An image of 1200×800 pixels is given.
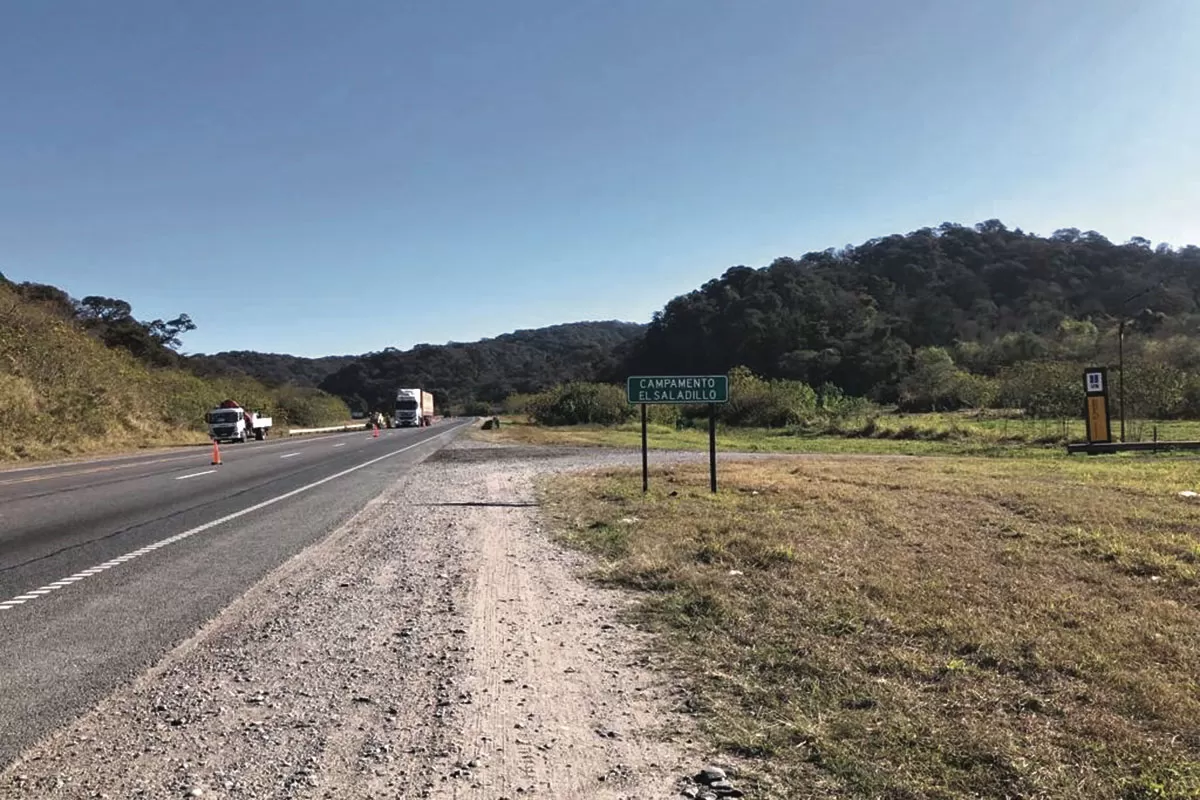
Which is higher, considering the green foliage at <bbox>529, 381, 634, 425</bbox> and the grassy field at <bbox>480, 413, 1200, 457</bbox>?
the green foliage at <bbox>529, 381, 634, 425</bbox>

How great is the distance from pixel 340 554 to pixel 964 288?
131m

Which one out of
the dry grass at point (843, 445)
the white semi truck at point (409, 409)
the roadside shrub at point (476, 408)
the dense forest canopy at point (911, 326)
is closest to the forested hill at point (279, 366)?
the dense forest canopy at point (911, 326)

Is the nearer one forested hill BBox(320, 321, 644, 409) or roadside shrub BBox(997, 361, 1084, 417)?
roadside shrub BBox(997, 361, 1084, 417)

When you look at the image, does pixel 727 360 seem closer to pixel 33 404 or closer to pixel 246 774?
pixel 33 404

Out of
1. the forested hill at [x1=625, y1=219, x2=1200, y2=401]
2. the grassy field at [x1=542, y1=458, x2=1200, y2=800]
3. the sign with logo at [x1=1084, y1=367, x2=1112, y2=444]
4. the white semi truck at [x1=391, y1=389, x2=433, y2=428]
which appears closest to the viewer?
the grassy field at [x1=542, y1=458, x2=1200, y2=800]

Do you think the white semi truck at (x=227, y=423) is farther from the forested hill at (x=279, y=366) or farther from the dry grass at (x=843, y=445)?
the forested hill at (x=279, y=366)

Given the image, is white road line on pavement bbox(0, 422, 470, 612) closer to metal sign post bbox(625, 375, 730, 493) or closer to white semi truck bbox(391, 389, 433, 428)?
metal sign post bbox(625, 375, 730, 493)

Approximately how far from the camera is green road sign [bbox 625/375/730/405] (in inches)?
586

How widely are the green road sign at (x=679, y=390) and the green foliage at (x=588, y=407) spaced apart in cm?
4244

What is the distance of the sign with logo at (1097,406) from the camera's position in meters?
24.0

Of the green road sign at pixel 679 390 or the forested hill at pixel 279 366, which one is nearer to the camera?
the green road sign at pixel 679 390

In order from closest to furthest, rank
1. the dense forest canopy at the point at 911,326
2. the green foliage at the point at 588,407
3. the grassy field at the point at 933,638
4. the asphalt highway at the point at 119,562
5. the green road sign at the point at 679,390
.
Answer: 1. the grassy field at the point at 933,638
2. the asphalt highway at the point at 119,562
3. the green road sign at the point at 679,390
4. the green foliage at the point at 588,407
5. the dense forest canopy at the point at 911,326

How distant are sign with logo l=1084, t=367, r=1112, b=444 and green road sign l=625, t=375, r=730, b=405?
14.9m

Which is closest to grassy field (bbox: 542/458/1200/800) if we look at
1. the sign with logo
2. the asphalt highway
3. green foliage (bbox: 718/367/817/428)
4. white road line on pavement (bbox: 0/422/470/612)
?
the asphalt highway
